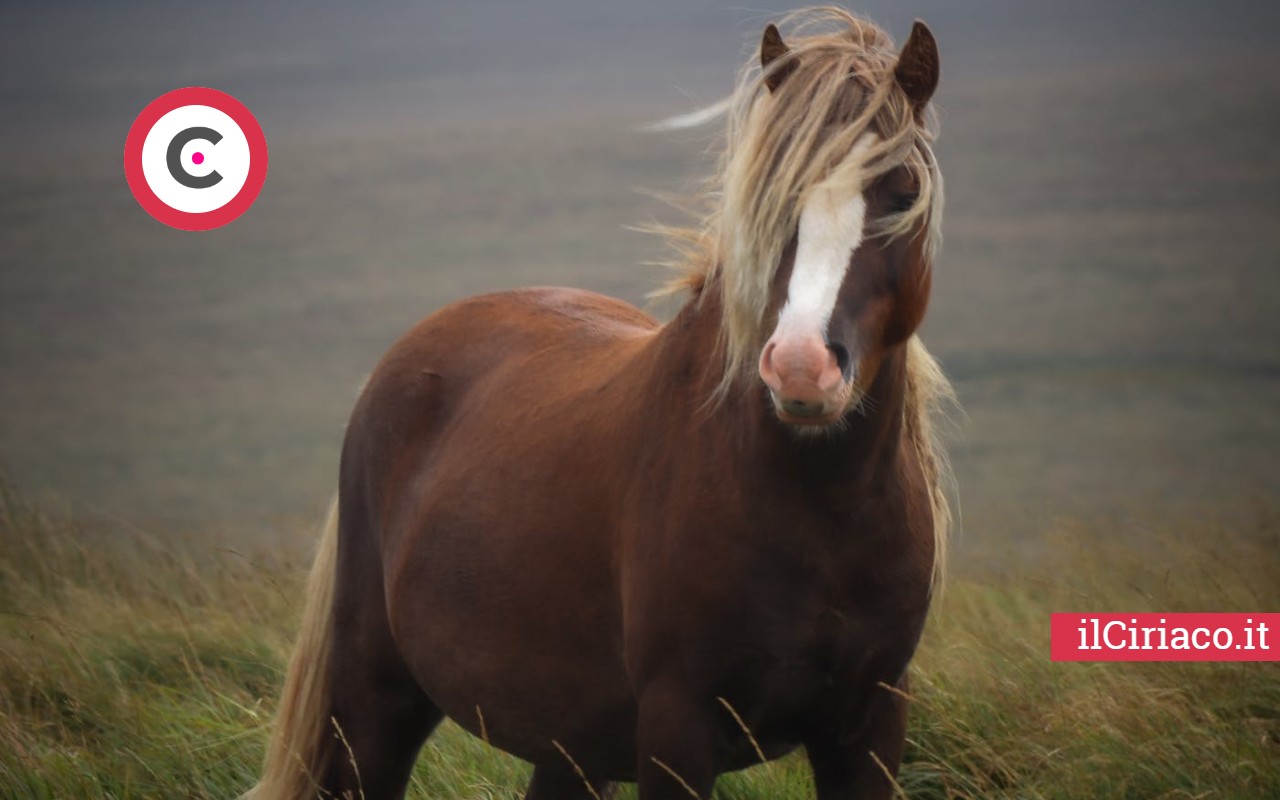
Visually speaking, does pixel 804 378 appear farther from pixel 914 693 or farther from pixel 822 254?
pixel 914 693

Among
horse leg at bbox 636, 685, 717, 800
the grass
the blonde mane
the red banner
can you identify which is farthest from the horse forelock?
the red banner

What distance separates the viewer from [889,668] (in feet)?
9.44

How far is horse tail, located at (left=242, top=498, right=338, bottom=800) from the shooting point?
3.98m

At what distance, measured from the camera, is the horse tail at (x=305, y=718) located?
13.1 feet

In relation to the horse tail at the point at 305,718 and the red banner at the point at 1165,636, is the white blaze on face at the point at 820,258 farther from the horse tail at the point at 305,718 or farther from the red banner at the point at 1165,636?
the red banner at the point at 1165,636

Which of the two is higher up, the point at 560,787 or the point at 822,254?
the point at 822,254

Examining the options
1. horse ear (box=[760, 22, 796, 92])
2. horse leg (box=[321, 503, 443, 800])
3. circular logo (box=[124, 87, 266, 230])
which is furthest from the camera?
circular logo (box=[124, 87, 266, 230])

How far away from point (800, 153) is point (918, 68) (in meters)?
0.33

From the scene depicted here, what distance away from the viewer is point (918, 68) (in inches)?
106

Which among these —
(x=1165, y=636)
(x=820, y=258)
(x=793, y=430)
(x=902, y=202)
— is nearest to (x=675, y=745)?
(x=793, y=430)

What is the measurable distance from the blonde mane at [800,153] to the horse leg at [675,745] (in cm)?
61

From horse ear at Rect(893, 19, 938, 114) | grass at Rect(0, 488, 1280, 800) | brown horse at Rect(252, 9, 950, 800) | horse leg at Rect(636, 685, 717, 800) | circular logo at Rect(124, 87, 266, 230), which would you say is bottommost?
grass at Rect(0, 488, 1280, 800)

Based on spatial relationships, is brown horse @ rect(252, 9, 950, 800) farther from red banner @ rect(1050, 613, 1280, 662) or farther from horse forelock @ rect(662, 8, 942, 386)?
red banner @ rect(1050, 613, 1280, 662)

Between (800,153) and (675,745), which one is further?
(675,745)
